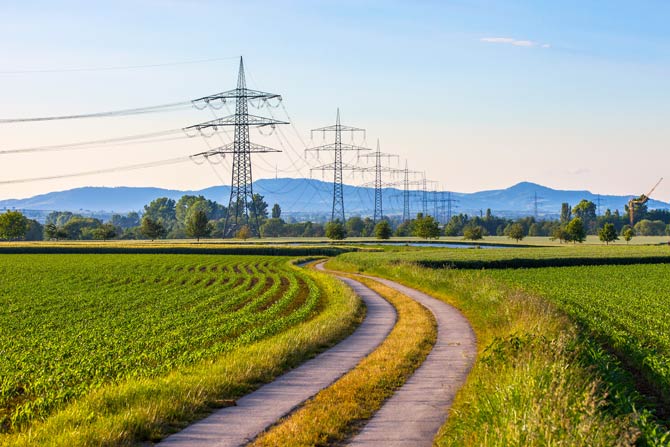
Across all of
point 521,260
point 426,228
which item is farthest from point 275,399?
point 426,228

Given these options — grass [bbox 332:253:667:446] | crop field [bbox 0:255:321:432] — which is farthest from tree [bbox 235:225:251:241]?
grass [bbox 332:253:667:446]

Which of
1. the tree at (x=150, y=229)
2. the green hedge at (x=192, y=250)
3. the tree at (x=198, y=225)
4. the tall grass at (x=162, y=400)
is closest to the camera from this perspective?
the tall grass at (x=162, y=400)

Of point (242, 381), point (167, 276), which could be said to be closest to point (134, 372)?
point (242, 381)

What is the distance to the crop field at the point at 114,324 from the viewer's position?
60.4 feet

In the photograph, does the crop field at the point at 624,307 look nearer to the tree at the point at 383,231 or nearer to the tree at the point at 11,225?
the tree at the point at 383,231

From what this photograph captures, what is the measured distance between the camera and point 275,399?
16797 mm

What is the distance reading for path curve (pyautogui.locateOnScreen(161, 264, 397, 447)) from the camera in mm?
13609

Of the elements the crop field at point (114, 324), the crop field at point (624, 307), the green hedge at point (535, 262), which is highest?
the green hedge at point (535, 262)

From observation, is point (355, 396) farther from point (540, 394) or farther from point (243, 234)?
point (243, 234)

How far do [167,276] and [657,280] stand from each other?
1560 inches

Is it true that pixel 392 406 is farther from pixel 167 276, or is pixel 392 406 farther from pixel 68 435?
pixel 167 276

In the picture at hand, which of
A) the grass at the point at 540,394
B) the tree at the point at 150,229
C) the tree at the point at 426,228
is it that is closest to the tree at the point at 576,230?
the tree at the point at 426,228

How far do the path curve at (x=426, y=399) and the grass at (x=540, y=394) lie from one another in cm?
43

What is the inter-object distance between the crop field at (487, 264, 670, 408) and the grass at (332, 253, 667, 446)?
1.23 m
